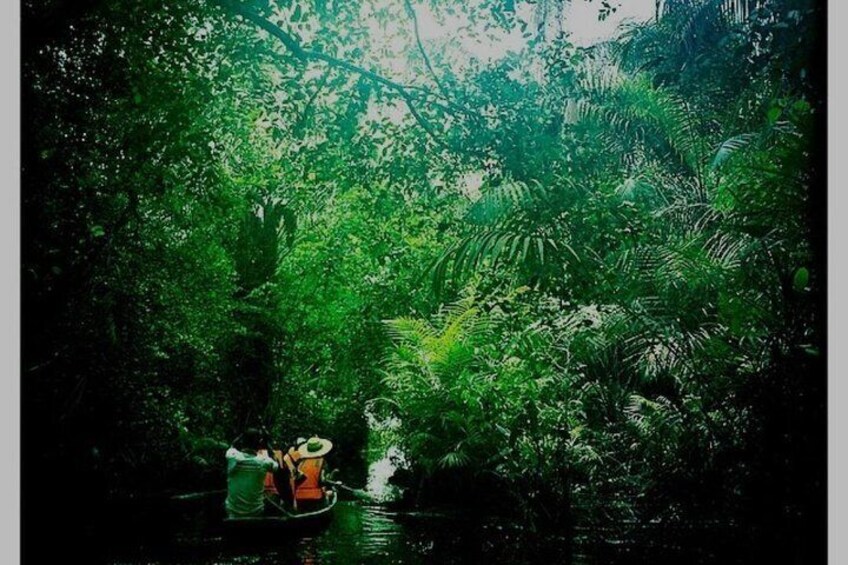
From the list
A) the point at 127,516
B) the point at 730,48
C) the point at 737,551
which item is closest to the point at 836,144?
the point at 730,48

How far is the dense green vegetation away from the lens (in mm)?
2877

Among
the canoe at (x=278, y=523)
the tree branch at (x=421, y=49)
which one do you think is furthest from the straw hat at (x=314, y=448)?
the tree branch at (x=421, y=49)

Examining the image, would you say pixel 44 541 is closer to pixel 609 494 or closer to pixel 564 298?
pixel 564 298

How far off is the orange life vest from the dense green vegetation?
42cm

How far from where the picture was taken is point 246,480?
13.0 ft

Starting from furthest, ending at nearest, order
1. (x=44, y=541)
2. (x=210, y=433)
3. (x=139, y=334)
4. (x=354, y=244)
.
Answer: (x=210, y=433)
(x=354, y=244)
(x=139, y=334)
(x=44, y=541)

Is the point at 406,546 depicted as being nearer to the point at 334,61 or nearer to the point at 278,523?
the point at 278,523

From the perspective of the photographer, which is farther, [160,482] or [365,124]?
[160,482]

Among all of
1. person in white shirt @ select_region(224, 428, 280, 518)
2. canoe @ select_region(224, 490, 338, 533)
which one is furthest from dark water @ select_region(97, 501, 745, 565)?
person in white shirt @ select_region(224, 428, 280, 518)

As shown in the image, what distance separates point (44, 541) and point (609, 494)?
Answer: 3.24 metres

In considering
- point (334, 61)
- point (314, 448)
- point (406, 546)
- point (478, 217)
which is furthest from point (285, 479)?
point (334, 61)

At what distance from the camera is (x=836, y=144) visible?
2.61m

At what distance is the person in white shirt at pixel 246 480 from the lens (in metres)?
3.96

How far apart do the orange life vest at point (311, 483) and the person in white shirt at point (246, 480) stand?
0.91 meters
